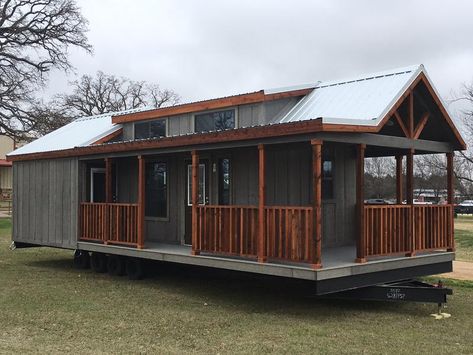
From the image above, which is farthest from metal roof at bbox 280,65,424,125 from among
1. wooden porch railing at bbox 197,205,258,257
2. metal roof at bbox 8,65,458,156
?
wooden porch railing at bbox 197,205,258,257

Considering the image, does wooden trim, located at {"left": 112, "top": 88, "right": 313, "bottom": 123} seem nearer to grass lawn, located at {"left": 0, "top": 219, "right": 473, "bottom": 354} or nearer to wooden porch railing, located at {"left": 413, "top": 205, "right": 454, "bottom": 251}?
wooden porch railing, located at {"left": 413, "top": 205, "right": 454, "bottom": 251}

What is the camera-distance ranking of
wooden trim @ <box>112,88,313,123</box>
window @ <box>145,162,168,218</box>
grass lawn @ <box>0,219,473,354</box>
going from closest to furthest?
grass lawn @ <box>0,219,473,354</box> < wooden trim @ <box>112,88,313,123</box> < window @ <box>145,162,168,218</box>

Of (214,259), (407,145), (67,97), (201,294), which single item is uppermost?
(67,97)

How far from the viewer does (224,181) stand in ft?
39.8

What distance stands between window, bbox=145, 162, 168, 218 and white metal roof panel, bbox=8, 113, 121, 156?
1.71m

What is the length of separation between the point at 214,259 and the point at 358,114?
3.50 metres

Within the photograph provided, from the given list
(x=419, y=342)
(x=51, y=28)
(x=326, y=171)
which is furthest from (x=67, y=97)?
(x=419, y=342)

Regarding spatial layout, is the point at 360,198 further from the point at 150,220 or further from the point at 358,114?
the point at 150,220

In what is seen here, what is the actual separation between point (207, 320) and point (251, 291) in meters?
2.83

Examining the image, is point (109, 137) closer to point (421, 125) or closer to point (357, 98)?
point (357, 98)

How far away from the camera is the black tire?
13.1 meters

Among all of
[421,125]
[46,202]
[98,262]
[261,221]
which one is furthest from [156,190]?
[421,125]

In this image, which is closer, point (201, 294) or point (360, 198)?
point (360, 198)

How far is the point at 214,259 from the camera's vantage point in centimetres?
1019
